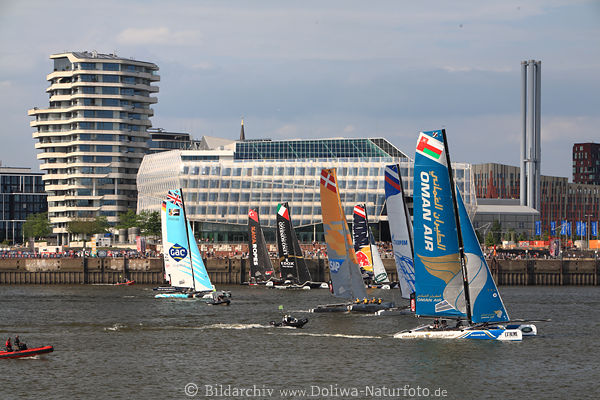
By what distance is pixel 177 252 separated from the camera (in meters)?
108

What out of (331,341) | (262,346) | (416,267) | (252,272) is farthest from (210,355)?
(252,272)

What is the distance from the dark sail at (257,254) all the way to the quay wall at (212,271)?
12.3 m

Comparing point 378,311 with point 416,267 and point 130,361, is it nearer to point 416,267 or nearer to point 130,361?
point 416,267

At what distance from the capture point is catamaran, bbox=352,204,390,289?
117 meters

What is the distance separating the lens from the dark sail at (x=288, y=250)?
119188mm

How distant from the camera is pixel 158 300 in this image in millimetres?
109188

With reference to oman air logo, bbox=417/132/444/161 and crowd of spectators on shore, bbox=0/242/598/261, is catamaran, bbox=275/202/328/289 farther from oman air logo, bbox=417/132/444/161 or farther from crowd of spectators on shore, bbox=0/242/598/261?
oman air logo, bbox=417/132/444/161

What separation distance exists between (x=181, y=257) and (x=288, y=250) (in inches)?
709

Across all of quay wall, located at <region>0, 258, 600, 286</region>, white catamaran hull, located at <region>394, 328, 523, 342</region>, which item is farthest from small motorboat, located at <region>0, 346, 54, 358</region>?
quay wall, located at <region>0, 258, 600, 286</region>

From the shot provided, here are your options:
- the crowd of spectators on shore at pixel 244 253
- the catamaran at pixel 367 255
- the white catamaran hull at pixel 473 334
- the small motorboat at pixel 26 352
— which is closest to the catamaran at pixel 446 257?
the white catamaran hull at pixel 473 334

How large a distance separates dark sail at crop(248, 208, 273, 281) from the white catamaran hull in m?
64.6

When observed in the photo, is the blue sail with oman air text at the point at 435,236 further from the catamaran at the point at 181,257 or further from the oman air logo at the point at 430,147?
the catamaran at the point at 181,257

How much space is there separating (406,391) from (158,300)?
6055 cm

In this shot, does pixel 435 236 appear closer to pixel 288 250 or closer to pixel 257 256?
pixel 288 250
